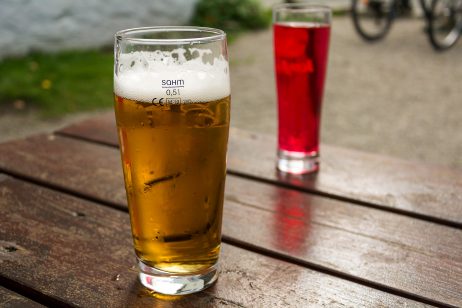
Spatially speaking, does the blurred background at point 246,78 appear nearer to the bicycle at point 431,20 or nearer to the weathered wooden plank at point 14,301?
the bicycle at point 431,20

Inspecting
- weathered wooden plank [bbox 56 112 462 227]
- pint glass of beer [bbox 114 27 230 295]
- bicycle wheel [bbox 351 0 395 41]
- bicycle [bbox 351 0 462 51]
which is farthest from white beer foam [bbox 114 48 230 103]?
bicycle wheel [bbox 351 0 395 41]

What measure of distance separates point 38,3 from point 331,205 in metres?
4.34

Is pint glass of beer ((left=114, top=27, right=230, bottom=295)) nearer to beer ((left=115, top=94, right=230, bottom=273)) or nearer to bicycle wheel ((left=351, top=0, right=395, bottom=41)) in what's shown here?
beer ((left=115, top=94, right=230, bottom=273))

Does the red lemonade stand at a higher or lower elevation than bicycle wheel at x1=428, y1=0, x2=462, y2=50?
higher

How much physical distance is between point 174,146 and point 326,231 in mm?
379

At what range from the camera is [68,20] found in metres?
5.21

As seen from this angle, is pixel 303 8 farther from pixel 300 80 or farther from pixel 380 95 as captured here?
pixel 380 95

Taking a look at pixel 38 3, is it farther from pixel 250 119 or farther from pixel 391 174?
pixel 391 174

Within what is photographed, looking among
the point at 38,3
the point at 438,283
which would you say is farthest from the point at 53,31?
the point at 438,283

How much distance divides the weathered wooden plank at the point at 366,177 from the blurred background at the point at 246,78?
2.05 meters

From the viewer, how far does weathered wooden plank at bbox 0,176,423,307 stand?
0.88 metres

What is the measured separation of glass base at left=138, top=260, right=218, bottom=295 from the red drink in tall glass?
589 millimetres

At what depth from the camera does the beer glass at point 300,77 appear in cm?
139

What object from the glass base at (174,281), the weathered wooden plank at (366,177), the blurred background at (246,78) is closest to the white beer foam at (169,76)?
the glass base at (174,281)
